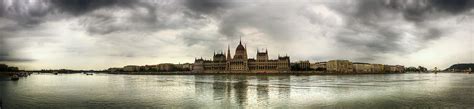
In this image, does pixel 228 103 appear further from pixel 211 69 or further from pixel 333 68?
pixel 333 68

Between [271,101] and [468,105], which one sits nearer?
[468,105]

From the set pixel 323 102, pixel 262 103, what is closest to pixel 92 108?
pixel 262 103

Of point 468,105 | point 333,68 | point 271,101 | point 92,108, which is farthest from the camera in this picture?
point 333,68

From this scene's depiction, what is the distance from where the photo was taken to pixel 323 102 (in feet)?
90.0

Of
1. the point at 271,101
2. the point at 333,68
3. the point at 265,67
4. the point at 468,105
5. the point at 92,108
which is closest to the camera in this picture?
the point at 92,108

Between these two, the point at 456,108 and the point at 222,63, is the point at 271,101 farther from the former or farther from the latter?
the point at 222,63

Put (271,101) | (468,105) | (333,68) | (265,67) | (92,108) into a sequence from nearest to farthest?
(92,108), (468,105), (271,101), (265,67), (333,68)

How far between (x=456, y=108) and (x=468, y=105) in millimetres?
2233

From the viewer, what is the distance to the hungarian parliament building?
151125 mm

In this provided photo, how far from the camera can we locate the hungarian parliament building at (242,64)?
15112 cm

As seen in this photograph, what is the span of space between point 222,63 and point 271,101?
133743mm

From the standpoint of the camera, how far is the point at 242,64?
153375 millimetres

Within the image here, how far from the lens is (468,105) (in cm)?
2595

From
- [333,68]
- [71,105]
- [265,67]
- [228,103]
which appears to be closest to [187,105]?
[228,103]
